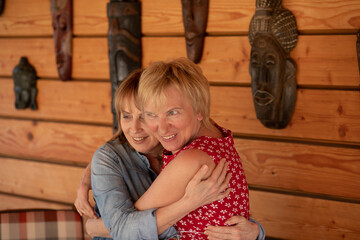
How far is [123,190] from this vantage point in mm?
1514

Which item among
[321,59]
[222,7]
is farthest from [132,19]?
[321,59]

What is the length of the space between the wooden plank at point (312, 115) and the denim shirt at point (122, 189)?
0.73m

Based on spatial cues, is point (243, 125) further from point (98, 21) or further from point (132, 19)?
point (98, 21)

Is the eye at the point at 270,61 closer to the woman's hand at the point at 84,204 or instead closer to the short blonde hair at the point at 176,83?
the short blonde hair at the point at 176,83

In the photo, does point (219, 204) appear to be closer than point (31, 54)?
Yes

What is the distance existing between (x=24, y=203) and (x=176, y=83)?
213 cm

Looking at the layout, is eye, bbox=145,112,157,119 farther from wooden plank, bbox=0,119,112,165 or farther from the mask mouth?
wooden plank, bbox=0,119,112,165

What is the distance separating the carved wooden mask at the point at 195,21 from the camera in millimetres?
2219

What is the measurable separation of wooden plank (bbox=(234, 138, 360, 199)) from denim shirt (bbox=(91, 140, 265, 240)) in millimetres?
642

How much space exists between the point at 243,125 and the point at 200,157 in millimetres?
1022

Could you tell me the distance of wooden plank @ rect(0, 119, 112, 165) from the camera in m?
2.75

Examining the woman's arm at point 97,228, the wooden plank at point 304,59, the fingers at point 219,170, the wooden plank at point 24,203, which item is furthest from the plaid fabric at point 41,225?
the wooden plank at point 24,203

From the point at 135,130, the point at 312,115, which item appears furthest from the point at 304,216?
the point at 135,130

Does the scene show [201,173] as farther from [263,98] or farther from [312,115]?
[312,115]
